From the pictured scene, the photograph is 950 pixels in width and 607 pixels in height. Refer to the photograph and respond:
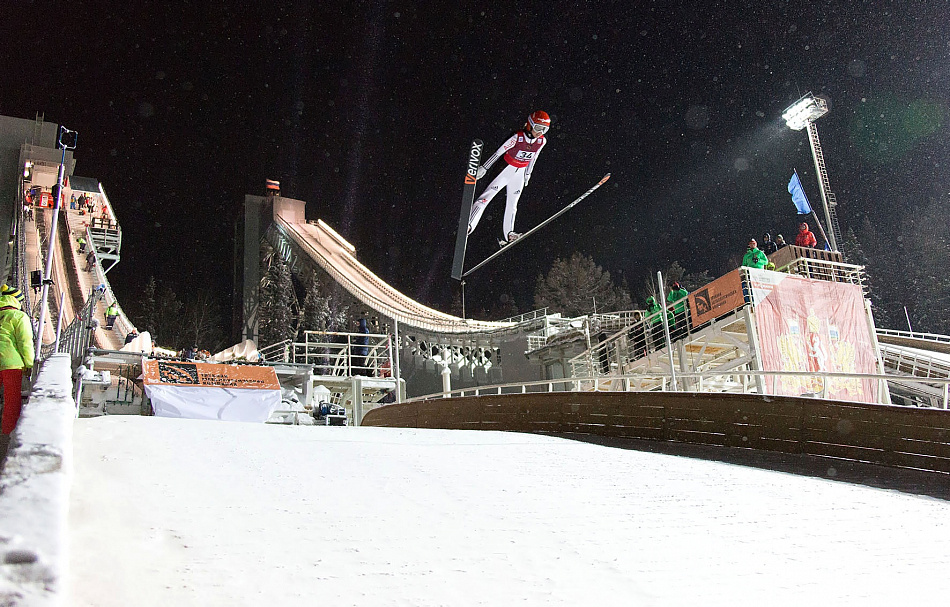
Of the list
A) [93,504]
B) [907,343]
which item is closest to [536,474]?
[93,504]

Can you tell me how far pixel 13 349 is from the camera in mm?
5766

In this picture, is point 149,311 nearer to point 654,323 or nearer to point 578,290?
point 578,290

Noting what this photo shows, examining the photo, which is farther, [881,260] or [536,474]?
[881,260]

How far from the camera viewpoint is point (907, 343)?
82.2ft

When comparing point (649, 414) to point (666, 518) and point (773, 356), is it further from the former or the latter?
point (773, 356)

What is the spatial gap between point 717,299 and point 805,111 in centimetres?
1186

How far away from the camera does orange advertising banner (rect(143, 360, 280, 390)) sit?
1409 centimetres

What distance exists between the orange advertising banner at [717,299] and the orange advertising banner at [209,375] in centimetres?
992

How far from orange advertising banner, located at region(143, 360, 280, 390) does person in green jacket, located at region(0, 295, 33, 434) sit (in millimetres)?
8447

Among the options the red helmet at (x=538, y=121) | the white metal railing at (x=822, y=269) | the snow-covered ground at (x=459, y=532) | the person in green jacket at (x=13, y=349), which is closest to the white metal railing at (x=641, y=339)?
the white metal railing at (x=822, y=269)

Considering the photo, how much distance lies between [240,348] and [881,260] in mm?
46480

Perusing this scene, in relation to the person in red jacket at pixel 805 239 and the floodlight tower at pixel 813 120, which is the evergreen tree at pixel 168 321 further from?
the person in red jacket at pixel 805 239

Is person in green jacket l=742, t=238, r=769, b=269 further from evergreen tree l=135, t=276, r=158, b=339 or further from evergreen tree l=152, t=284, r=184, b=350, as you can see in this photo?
evergreen tree l=135, t=276, r=158, b=339

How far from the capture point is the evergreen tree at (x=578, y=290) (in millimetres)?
56281
